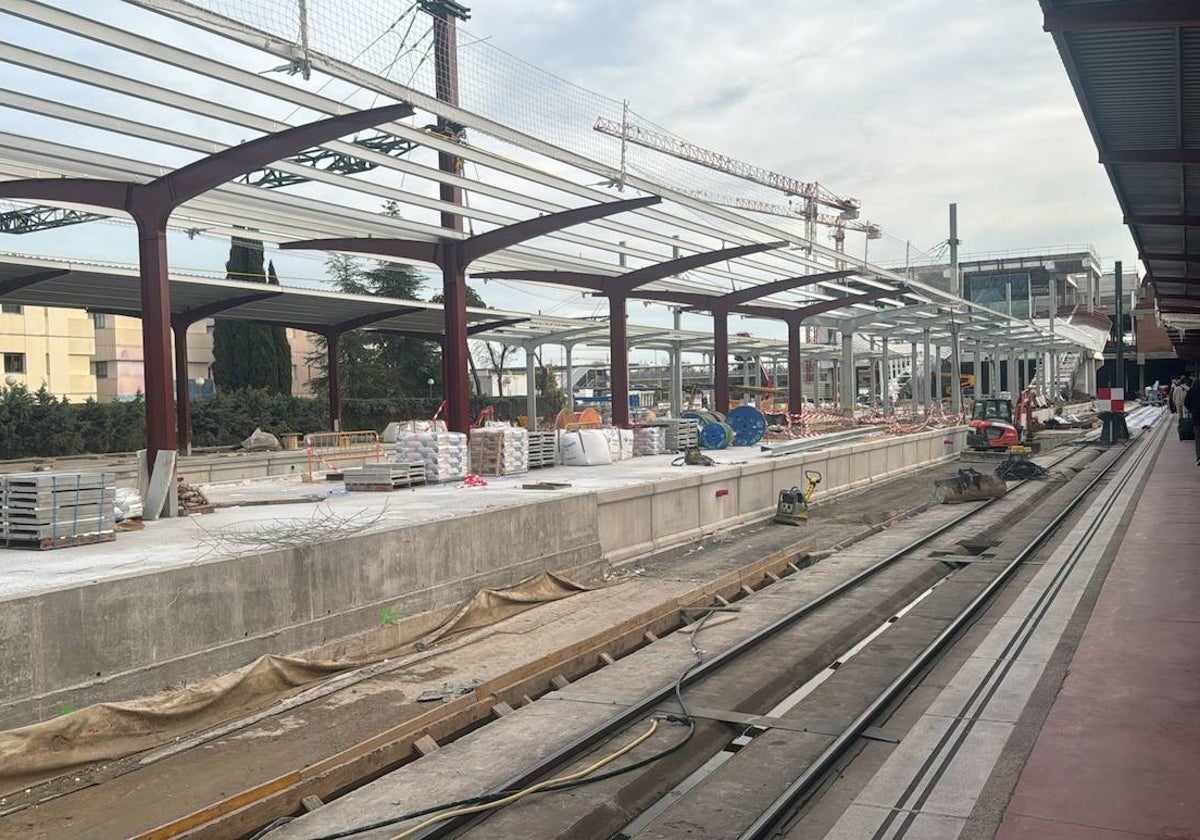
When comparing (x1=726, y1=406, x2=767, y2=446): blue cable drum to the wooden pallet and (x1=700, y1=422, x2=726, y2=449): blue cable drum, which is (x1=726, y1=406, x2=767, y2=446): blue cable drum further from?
the wooden pallet

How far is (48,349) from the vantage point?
5478 centimetres

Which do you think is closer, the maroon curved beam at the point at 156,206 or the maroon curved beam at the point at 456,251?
the maroon curved beam at the point at 156,206

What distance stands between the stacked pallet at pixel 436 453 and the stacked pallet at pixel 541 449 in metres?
3.21

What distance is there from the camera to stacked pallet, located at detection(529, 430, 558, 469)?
76.3ft

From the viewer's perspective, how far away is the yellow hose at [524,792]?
6.30 meters

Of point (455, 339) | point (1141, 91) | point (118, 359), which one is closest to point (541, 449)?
point (455, 339)

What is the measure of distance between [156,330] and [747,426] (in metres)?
20.3

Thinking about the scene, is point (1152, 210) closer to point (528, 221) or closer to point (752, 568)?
point (752, 568)

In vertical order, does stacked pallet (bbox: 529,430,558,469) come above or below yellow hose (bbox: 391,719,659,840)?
above

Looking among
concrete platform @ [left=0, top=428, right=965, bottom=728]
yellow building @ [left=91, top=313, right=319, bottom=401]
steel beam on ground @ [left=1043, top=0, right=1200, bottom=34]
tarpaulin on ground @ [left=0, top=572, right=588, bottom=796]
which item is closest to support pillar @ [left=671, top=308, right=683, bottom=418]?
yellow building @ [left=91, top=313, right=319, bottom=401]

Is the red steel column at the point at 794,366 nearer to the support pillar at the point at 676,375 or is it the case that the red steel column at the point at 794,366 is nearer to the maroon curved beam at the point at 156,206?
the support pillar at the point at 676,375

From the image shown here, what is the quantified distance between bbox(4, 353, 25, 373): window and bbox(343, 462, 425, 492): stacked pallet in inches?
1725

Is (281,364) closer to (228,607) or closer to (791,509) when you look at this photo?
(791,509)

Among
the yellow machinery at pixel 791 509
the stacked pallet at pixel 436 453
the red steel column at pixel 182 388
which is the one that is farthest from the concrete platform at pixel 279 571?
the red steel column at pixel 182 388
